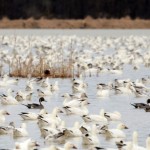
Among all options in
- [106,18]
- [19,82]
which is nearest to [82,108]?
[19,82]

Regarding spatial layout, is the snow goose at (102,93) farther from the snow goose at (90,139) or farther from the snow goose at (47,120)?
the snow goose at (90,139)

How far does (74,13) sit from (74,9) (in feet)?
1.51

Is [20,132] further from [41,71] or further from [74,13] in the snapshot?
[74,13]

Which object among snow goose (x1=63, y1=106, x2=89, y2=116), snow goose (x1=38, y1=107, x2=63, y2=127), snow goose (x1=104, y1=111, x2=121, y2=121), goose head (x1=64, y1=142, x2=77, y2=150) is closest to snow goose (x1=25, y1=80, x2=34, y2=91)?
snow goose (x1=63, y1=106, x2=89, y2=116)

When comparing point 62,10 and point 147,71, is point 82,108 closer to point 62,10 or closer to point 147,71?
point 147,71

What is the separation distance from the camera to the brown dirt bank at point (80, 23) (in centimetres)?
5803

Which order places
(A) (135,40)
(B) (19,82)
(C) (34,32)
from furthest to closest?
(C) (34,32), (A) (135,40), (B) (19,82)

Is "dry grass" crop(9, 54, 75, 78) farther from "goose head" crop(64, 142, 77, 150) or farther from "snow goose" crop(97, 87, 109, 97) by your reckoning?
"goose head" crop(64, 142, 77, 150)

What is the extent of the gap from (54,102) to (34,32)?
3808cm

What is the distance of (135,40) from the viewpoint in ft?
150

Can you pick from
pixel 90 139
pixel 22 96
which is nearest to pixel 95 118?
pixel 90 139

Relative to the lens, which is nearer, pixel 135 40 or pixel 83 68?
pixel 83 68

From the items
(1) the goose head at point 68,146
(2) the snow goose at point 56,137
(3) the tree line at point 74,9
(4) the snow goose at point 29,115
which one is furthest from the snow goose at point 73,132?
(3) the tree line at point 74,9

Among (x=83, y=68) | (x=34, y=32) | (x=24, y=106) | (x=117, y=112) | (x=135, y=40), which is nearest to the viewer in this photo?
(x=117, y=112)
